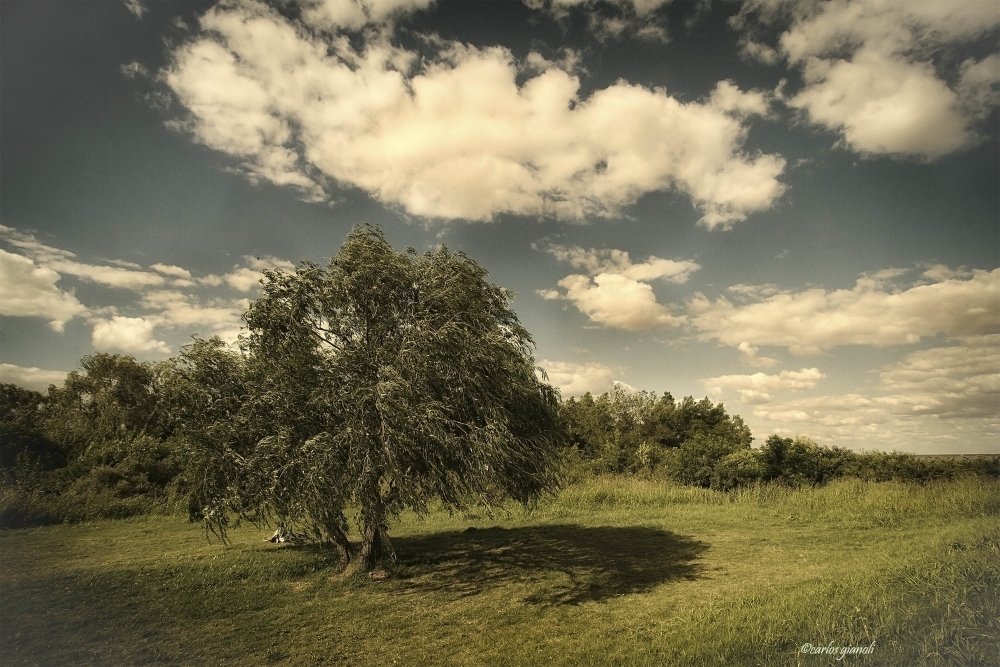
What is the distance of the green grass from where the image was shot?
23.3 ft

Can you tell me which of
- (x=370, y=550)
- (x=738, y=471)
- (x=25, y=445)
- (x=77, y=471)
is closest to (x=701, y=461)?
(x=738, y=471)

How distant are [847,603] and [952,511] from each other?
14459 millimetres

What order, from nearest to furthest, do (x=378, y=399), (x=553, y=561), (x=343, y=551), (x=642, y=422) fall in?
1. (x=378, y=399)
2. (x=343, y=551)
3. (x=553, y=561)
4. (x=642, y=422)

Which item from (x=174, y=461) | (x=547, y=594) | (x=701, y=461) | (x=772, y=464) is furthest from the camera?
(x=701, y=461)

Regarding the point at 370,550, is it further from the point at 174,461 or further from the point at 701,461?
the point at 701,461

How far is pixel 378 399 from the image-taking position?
9867 mm

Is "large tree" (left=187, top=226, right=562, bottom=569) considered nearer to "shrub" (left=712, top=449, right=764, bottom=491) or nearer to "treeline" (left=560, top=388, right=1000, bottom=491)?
"treeline" (left=560, top=388, right=1000, bottom=491)

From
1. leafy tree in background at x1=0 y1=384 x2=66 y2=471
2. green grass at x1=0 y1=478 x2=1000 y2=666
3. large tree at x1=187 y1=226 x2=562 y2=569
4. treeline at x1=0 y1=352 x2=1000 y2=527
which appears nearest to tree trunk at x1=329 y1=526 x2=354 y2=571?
green grass at x1=0 y1=478 x2=1000 y2=666

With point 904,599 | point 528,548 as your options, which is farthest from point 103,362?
point 904,599

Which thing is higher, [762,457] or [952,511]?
[762,457]

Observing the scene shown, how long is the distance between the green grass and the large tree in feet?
6.69

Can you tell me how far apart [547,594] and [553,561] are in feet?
10.4

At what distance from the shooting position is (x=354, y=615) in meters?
10.4

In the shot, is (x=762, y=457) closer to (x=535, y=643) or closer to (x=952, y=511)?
(x=952, y=511)
